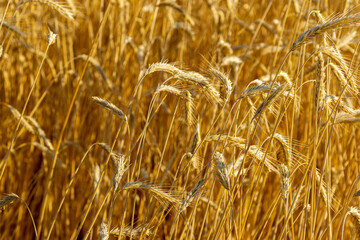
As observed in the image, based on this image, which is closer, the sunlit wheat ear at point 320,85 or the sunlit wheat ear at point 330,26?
the sunlit wheat ear at point 330,26

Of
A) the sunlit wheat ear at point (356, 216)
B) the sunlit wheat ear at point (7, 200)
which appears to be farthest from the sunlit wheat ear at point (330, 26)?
the sunlit wheat ear at point (7, 200)

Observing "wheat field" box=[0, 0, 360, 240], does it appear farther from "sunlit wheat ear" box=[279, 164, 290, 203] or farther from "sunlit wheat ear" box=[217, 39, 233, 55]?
"sunlit wheat ear" box=[279, 164, 290, 203]

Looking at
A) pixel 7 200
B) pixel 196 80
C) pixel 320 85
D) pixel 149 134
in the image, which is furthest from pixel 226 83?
pixel 149 134

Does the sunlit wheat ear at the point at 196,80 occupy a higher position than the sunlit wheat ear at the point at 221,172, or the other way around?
the sunlit wheat ear at the point at 196,80

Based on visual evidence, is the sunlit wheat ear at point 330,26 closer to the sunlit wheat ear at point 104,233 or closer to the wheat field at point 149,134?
the wheat field at point 149,134

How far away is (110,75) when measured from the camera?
2.47 m

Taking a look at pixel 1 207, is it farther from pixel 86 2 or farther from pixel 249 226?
pixel 86 2

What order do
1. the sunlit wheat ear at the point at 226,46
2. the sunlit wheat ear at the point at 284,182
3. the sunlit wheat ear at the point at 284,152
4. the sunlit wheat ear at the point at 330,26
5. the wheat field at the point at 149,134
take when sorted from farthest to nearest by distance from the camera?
the sunlit wheat ear at the point at 226,46 < the wheat field at the point at 149,134 < the sunlit wheat ear at the point at 284,152 < the sunlit wheat ear at the point at 284,182 < the sunlit wheat ear at the point at 330,26

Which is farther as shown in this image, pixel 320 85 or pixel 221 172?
pixel 320 85

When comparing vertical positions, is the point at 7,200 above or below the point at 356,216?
below

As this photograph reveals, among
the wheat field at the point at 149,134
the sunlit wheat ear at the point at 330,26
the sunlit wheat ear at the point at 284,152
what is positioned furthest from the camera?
the wheat field at the point at 149,134

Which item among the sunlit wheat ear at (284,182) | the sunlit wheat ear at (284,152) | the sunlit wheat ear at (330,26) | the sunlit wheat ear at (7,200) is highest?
the sunlit wheat ear at (330,26)

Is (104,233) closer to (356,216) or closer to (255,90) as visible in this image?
(255,90)

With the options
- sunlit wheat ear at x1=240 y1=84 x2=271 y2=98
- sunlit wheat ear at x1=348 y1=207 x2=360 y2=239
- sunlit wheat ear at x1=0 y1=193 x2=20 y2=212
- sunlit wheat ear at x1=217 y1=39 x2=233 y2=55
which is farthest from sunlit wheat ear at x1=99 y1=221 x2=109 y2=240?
sunlit wheat ear at x1=217 y1=39 x2=233 y2=55
